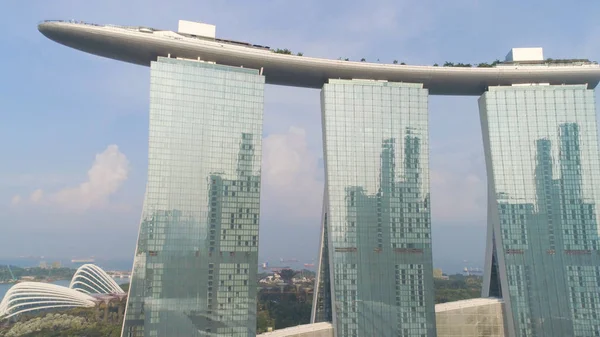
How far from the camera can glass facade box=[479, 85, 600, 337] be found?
131 feet

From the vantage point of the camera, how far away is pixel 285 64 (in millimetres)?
39812

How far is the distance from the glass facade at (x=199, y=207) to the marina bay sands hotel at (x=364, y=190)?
12 centimetres

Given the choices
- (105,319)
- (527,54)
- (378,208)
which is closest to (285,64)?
(378,208)

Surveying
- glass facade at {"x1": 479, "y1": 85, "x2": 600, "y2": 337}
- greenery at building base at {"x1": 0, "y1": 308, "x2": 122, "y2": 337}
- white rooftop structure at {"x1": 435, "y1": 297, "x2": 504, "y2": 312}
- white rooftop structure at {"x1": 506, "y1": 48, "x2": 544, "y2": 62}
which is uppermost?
white rooftop structure at {"x1": 506, "y1": 48, "x2": 544, "y2": 62}

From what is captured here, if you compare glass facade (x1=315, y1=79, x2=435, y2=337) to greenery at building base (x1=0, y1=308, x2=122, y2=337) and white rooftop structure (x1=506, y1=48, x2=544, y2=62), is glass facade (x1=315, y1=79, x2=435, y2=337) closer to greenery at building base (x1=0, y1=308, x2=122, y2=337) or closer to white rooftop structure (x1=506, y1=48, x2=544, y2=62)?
white rooftop structure (x1=506, y1=48, x2=544, y2=62)

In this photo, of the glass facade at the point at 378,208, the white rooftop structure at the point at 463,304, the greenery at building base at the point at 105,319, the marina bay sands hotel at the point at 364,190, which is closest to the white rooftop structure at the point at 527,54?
the marina bay sands hotel at the point at 364,190

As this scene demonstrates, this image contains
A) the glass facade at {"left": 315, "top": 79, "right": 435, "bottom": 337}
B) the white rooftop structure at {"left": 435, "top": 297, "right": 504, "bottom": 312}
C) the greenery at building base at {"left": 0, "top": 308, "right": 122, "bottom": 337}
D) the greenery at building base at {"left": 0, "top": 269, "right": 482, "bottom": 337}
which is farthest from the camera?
the greenery at building base at {"left": 0, "top": 269, "right": 482, "bottom": 337}

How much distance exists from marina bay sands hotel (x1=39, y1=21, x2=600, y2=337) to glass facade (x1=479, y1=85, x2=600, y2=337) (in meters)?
0.12

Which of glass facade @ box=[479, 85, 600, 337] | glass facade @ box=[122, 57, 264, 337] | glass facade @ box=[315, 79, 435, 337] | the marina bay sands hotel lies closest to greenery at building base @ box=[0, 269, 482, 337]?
glass facade @ box=[315, 79, 435, 337]

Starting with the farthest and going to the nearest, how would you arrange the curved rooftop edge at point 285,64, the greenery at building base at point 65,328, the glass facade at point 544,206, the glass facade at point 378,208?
1. the greenery at building base at point 65,328
2. the glass facade at point 544,206
3. the glass facade at point 378,208
4. the curved rooftop edge at point 285,64

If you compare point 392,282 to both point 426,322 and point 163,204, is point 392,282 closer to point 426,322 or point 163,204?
point 426,322

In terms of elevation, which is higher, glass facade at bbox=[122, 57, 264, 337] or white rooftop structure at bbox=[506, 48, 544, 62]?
white rooftop structure at bbox=[506, 48, 544, 62]

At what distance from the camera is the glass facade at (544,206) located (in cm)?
3978

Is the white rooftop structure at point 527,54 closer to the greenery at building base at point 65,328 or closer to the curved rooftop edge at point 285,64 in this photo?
the curved rooftop edge at point 285,64
